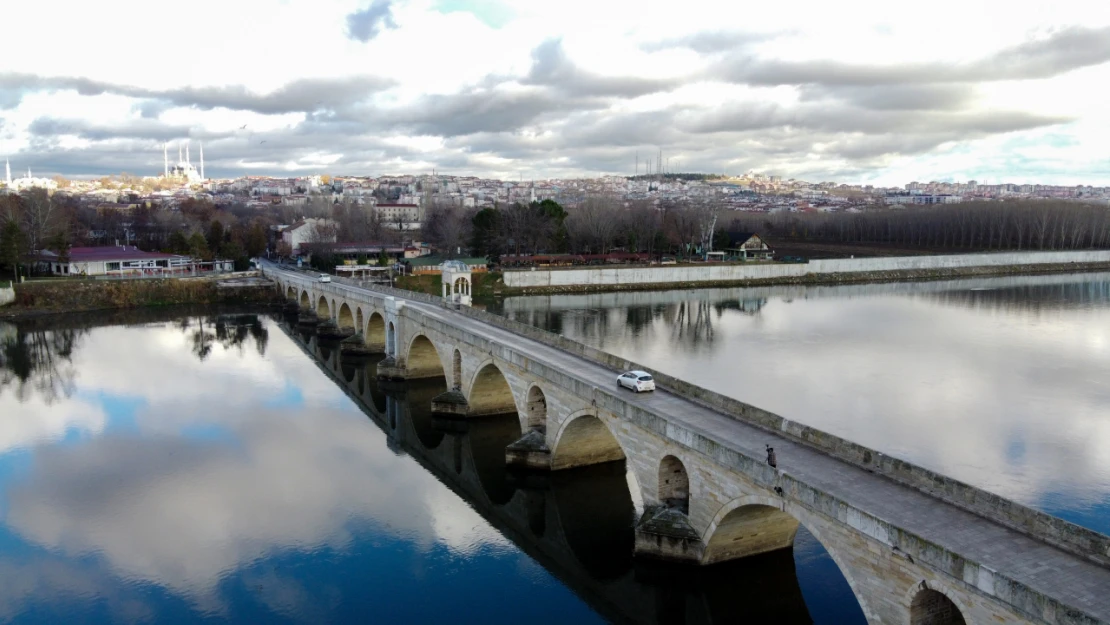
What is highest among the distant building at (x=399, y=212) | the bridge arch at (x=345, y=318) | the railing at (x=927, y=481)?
the distant building at (x=399, y=212)

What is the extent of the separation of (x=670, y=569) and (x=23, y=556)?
41.6ft

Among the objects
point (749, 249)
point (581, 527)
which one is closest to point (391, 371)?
point (581, 527)

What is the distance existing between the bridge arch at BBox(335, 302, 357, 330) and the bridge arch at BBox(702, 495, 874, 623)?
2792 centimetres

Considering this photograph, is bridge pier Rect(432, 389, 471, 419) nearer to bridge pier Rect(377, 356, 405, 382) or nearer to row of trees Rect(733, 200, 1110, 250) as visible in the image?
bridge pier Rect(377, 356, 405, 382)

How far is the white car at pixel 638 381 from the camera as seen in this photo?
50.8 ft

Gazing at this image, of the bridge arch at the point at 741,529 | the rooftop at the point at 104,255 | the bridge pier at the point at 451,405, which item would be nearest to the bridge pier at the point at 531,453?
the bridge pier at the point at 451,405

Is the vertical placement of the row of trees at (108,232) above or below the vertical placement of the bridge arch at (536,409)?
above

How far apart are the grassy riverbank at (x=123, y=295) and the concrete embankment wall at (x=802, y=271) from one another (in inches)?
699

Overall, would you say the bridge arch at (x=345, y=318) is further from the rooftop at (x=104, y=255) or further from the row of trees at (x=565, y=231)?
the rooftop at (x=104, y=255)

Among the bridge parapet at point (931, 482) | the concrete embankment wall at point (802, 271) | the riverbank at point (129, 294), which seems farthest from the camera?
the concrete embankment wall at point (802, 271)

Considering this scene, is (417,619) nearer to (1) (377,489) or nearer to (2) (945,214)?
(1) (377,489)

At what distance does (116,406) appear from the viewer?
83.5ft

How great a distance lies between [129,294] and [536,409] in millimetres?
39773

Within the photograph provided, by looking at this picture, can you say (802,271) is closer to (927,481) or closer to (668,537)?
(668,537)
